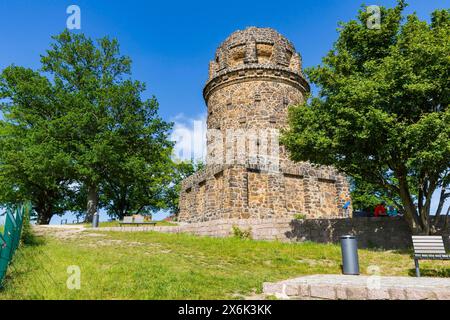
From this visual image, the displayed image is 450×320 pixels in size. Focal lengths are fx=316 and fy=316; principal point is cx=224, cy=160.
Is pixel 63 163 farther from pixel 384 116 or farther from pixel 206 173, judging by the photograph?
pixel 384 116

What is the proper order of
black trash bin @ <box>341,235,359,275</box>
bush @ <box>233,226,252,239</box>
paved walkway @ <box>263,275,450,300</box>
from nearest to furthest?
1. paved walkway @ <box>263,275,450,300</box>
2. black trash bin @ <box>341,235,359,275</box>
3. bush @ <box>233,226,252,239</box>

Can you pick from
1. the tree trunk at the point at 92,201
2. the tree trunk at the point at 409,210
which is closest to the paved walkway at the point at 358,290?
the tree trunk at the point at 409,210

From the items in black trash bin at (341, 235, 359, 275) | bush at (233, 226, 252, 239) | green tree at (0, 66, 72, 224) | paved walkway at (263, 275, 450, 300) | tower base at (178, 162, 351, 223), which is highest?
green tree at (0, 66, 72, 224)

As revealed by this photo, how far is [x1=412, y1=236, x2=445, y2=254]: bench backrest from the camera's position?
27.8ft

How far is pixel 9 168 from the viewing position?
21875 mm

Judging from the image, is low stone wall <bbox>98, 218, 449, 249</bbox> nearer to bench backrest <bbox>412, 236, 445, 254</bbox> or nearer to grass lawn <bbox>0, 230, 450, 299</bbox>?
grass lawn <bbox>0, 230, 450, 299</bbox>

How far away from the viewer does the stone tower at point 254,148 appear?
20.2 meters

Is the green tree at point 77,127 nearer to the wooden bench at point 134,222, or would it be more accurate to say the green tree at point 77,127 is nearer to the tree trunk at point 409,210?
the wooden bench at point 134,222

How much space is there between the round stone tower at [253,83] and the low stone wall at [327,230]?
28.2 ft

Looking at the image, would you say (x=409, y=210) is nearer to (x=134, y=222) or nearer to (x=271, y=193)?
(x=271, y=193)

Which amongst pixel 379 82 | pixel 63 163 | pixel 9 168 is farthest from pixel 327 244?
pixel 9 168

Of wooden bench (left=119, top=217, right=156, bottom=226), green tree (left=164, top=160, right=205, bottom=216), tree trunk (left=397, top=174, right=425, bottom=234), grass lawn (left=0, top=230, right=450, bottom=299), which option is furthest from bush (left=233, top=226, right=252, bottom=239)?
green tree (left=164, top=160, right=205, bottom=216)

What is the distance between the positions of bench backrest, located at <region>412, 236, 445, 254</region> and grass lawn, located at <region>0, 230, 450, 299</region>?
40.3 inches

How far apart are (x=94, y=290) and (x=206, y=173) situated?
17.1m
